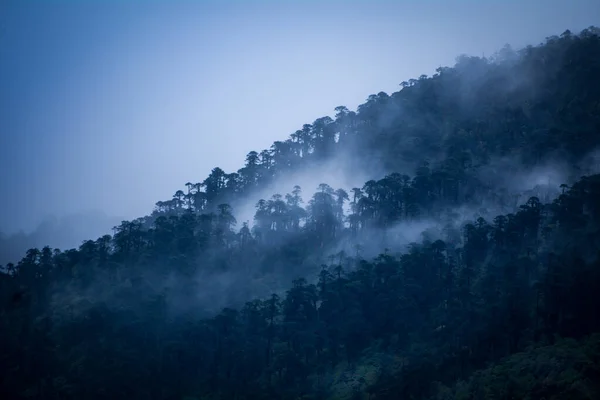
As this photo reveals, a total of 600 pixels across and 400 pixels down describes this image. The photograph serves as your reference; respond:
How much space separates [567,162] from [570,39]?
166 ft

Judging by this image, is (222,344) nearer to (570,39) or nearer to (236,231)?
(236,231)

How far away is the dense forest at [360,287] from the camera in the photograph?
201 feet

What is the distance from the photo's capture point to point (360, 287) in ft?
238

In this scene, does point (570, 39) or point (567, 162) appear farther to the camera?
point (570, 39)

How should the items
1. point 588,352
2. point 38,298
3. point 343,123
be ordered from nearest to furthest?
point 588,352
point 38,298
point 343,123

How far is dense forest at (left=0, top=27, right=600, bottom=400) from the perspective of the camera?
6138cm

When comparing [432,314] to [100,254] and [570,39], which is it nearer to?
[100,254]

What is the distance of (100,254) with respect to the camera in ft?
291

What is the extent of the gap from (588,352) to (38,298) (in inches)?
3033

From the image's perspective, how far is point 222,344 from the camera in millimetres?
70812

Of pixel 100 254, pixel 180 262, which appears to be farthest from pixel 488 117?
pixel 100 254

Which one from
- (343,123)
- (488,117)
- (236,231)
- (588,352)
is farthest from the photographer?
(343,123)

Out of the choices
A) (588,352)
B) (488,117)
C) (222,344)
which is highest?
(488,117)

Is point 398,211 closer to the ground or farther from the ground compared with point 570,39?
closer to the ground
